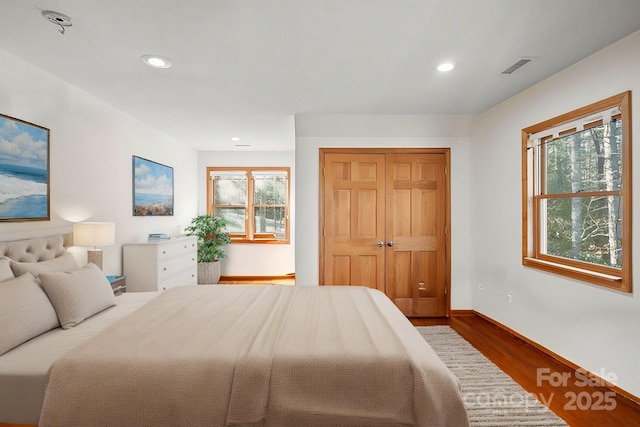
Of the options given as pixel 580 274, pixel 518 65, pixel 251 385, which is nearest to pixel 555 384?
pixel 580 274

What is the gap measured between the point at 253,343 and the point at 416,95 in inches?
117

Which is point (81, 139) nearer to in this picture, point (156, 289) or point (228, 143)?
point (156, 289)

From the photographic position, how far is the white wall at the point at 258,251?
20.7 feet

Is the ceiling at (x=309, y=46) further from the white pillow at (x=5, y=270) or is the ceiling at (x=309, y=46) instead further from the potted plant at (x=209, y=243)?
the potted plant at (x=209, y=243)

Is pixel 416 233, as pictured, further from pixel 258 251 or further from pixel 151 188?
pixel 151 188

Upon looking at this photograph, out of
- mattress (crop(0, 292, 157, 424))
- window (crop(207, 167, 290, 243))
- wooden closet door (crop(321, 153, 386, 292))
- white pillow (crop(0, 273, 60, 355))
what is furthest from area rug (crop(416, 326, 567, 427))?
window (crop(207, 167, 290, 243))

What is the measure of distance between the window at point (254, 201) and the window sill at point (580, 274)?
168 inches

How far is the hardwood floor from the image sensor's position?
2.10 m

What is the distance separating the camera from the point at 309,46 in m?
2.39

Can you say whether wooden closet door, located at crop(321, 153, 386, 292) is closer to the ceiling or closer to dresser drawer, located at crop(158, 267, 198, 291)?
the ceiling

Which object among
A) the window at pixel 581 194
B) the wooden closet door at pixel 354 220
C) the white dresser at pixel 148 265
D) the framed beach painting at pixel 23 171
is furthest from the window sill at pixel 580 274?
the framed beach painting at pixel 23 171

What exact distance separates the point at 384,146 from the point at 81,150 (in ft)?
11.1

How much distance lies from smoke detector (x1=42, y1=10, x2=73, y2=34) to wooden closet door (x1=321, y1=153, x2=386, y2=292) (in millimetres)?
2796

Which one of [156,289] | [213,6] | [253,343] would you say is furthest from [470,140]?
[156,289]
